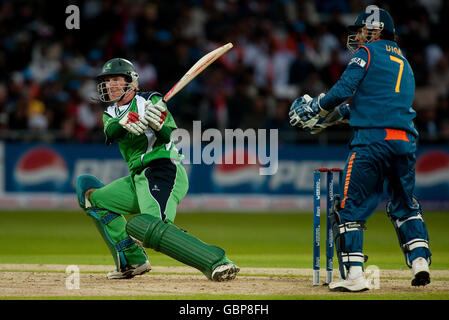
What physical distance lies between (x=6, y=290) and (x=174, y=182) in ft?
5.87

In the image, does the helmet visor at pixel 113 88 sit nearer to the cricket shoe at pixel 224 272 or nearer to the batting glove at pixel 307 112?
the batting glove at pixel 307 112

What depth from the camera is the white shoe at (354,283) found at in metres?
6.14

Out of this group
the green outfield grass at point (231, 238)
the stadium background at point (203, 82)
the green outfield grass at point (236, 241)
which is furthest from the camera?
the stadium background at point (203, 82)

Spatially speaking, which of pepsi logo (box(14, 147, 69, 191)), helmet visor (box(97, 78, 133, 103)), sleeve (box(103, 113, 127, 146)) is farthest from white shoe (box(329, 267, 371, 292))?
pepsi logo (box(14, 147, 69, 191))

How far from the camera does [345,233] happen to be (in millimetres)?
6199

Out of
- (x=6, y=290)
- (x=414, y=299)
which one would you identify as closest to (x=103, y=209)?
(x=6, y=290)

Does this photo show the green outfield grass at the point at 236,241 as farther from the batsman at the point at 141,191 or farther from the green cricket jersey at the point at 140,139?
the green cricket jersey at the point at 140,139

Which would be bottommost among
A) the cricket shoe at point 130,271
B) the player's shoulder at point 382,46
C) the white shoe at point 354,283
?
the cricket shoe at point 130,271

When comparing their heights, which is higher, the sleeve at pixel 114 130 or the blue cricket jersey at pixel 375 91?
the blue cricket jersey at pixel 375 91

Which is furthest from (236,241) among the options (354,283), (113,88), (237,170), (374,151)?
(374,151)

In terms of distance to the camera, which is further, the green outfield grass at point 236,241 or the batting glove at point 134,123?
the green outfield grass at point 236,241

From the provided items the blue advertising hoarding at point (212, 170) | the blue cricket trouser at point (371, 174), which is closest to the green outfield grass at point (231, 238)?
the blue advertising hoarding at point (212, 170)

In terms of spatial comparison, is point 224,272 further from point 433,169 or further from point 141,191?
point 433,169

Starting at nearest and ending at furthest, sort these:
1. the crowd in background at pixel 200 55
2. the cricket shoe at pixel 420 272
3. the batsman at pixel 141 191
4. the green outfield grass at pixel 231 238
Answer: the cricket shoe at pixel 420 272, the batsman at pixel 141 191, the green outfield grass at pixel 231 238, the crowd in background at pixel 200 55
